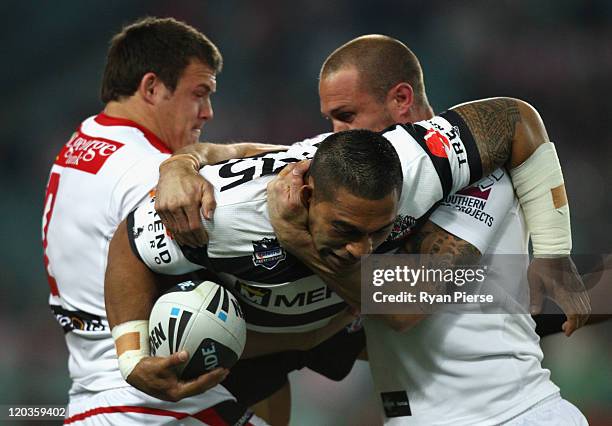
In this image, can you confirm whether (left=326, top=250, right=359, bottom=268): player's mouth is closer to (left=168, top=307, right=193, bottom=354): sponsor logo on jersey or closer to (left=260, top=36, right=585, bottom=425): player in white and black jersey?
(left=260, top=36, right=585, bottom=425): player in white and black jersey

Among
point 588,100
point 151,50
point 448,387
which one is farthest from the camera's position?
point 588,100

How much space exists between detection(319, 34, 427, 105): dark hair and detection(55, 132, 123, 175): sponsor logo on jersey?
3.12ft

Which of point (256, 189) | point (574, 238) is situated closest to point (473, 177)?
point (256, 189)

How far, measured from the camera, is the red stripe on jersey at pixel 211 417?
10.5 ft

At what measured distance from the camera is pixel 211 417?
320 cm

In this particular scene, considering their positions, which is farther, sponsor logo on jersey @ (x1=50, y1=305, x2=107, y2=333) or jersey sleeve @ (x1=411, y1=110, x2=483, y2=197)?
sponsor logo on jersey @ (x1=50, y1=305, x2=107, y2=333)

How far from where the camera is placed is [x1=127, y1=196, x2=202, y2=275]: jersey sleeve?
275 cm

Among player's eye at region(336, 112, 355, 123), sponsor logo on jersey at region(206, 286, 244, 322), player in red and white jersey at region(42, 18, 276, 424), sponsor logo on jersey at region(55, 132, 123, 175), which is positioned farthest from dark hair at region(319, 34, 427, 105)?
sponsor logo on jersey at region(206, 286, 244, 322)

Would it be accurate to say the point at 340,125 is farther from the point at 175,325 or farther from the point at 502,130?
the point at 175,325

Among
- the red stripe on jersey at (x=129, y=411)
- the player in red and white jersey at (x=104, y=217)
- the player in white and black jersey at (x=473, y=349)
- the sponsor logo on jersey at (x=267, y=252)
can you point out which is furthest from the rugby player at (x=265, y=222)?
the red stripe on jersey at (x=129, y=411)

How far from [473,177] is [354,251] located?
0.52 meters

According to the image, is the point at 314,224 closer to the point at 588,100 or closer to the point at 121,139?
the point at 121,139

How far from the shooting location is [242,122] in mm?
8281

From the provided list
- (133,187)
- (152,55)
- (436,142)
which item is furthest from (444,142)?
(152,55)
